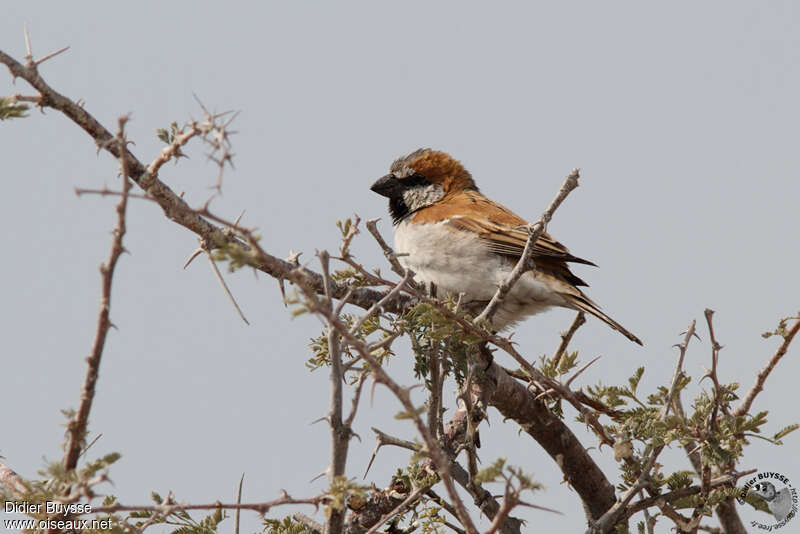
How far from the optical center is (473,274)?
20.7ft

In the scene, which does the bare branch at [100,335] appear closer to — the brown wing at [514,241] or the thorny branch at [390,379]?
the thorny branch at [390,379]

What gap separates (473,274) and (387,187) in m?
1.62

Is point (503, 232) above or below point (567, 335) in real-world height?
above

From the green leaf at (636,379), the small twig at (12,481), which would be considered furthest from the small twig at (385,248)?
the small twig at (12,481)

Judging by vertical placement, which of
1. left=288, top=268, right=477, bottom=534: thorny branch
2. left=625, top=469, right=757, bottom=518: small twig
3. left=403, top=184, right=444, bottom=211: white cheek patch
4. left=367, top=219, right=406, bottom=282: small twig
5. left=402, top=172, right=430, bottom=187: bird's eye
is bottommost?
left=288, top=268, right=477, bottom=534: thorny branch

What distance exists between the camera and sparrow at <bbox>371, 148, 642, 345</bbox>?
20.1 feet

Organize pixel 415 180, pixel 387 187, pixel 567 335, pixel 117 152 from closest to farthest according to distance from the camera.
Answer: pixel 117 152 < pixel 567 335 < pixel 387 187 < pixel 415 180

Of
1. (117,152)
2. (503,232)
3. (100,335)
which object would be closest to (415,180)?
(503,232)

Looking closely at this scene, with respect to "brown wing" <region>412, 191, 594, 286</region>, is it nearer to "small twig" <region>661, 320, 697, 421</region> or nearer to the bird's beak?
the bird's beak

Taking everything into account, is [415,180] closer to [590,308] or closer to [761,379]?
[590,308]

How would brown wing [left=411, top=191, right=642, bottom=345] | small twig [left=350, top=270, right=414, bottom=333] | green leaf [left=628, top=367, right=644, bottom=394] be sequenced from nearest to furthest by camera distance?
small twig [left=350, top=270, right=414, bottom=333], green leaf [left=628, top=367, right=644, bottom=394], brown wing [left=411, top=191, right=642, bottom=345]

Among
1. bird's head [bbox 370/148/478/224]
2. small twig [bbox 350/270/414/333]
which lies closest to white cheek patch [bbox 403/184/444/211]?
bird's head [bbox 370/148/478/224]

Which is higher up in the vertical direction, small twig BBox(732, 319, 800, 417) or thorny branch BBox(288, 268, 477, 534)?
small twig BBox(732, 319, 800, 417)

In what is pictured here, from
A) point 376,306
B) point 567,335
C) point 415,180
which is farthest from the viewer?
point 415,180
